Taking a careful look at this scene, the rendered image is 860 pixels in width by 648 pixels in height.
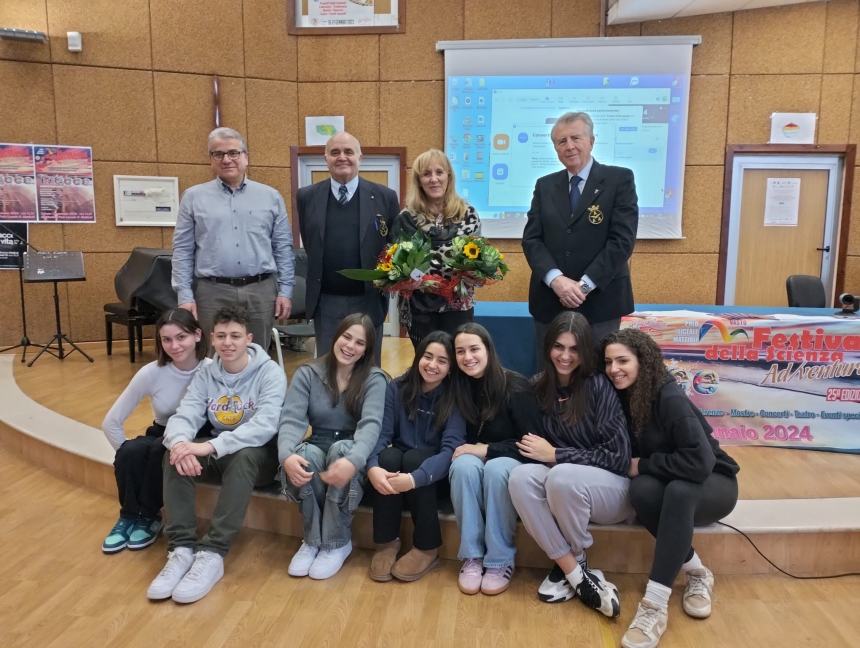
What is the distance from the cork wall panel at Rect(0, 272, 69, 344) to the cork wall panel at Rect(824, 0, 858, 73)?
7195 mm

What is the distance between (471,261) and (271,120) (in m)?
4.14

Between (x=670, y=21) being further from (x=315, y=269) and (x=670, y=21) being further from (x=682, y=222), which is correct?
(x=315, y=269)

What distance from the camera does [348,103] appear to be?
572 centimetres

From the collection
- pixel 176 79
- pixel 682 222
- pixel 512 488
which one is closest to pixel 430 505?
pixel 512 488

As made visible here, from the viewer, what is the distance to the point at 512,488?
6.29 ft

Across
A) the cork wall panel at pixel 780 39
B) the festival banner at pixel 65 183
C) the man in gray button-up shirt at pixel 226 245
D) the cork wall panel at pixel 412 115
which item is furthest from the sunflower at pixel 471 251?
the festival banner at pixel 65 183

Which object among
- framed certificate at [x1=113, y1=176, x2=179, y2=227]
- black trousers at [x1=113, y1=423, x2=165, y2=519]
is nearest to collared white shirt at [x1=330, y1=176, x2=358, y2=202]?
black trousers at [x1=113, y1=423, x2=165, y2=519]

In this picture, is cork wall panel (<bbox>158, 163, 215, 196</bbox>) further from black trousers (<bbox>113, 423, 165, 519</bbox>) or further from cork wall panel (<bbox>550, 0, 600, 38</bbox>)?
black trousers (<bbox>113, 423, 165, 519</bbox>)

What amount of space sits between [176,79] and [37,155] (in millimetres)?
1392

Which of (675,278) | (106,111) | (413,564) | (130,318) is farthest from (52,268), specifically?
(675,278)

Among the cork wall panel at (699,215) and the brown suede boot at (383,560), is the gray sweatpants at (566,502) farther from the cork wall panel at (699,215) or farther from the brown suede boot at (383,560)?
the cork wall panel at (699,215)

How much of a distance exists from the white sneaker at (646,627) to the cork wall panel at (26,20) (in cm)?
622

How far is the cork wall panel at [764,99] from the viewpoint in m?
5.33

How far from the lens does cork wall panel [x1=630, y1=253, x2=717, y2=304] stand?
18.4 feet
